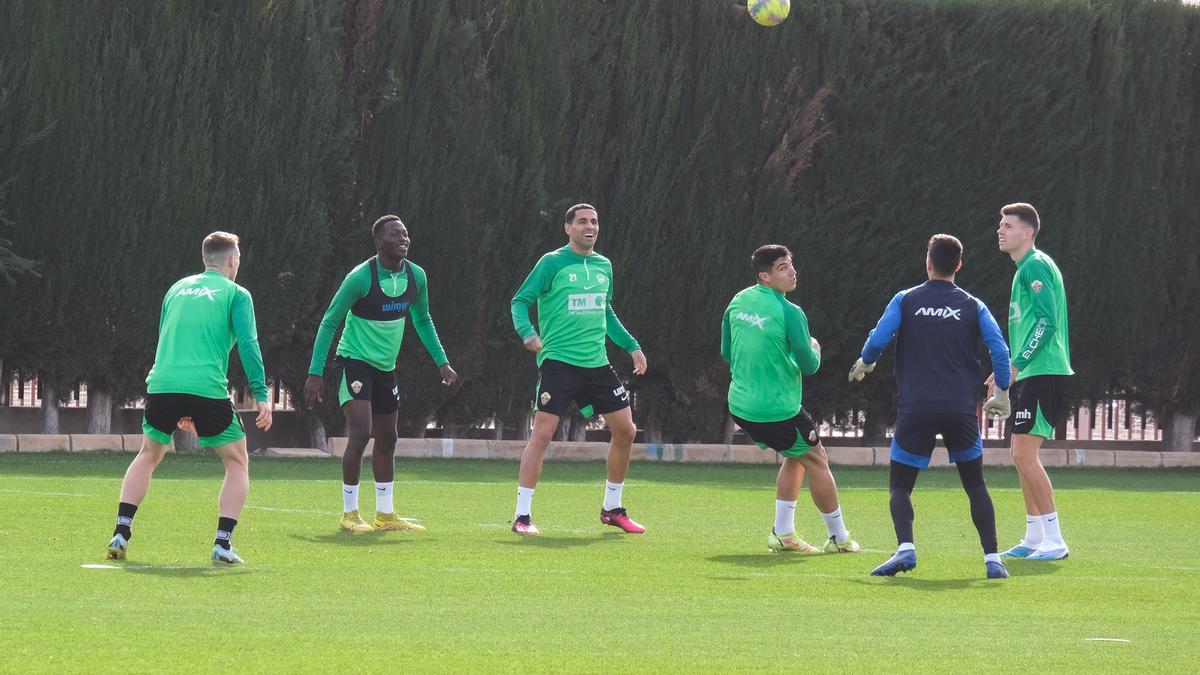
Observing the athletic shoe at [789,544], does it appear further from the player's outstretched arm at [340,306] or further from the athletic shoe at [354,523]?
the player's outstretched arm at [340,306]

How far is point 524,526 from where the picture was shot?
11.9m

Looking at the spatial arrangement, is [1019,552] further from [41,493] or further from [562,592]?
[41,493]

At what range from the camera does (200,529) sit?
11602 mm

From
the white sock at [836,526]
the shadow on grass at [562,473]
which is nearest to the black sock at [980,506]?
the white sock at [836,526]

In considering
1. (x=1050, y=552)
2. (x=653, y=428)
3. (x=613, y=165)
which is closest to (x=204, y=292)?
(x=1050, y=552)

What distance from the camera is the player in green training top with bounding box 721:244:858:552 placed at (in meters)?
10.9

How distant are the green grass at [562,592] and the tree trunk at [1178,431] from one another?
11.3 m

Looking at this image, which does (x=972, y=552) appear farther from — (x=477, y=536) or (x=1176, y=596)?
(x=477, y=536)

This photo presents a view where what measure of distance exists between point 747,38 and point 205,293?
15596 millimetres

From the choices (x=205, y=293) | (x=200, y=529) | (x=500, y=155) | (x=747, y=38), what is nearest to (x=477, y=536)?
(x=200, y=529)

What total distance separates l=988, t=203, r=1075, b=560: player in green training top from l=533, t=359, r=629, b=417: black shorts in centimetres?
279

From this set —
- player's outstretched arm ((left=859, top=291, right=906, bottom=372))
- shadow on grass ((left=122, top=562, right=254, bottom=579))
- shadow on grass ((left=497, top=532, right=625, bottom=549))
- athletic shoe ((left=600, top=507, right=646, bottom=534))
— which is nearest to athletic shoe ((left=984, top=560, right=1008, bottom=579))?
player's outstretched arm ((left=859, top=291, right=906, bottom=372))

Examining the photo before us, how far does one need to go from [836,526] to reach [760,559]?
2.57 feet

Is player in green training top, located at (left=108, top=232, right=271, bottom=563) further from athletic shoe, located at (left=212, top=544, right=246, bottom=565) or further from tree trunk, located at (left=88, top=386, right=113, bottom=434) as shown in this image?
tree trunk, located at (left=88, top=386, right=113, bottom=434)
